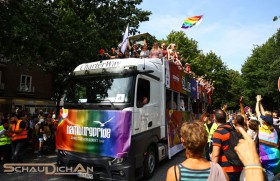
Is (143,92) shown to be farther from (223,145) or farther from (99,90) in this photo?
(223,145)

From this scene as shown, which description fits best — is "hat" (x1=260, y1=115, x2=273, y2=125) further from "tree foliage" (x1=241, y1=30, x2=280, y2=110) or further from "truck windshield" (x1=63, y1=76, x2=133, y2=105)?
"tree foliage" (x1=241, y1=30, x2=280, y2=110)

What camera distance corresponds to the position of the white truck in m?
6.19

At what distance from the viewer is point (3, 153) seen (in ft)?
30.1

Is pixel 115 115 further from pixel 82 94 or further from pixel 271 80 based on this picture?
pixel 271 80

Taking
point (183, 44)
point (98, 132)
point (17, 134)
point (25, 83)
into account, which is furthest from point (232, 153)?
point (183, 44)

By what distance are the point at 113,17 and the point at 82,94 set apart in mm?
14206

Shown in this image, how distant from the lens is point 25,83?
31938mm

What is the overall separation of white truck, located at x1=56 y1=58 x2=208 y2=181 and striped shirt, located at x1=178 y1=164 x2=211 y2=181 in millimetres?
4071

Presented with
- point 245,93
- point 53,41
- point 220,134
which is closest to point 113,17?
point 53,41

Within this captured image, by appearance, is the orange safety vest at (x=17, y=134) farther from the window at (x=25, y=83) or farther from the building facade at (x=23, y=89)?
the window at (x=25, y=83)

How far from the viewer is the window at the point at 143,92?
22.1 feet

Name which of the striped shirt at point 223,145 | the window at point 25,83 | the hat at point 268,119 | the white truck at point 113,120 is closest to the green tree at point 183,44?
the window at point 25,83

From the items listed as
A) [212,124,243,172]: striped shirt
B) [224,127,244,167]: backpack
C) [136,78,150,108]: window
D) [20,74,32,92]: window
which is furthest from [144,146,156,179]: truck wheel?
[20,74,32,92]: window

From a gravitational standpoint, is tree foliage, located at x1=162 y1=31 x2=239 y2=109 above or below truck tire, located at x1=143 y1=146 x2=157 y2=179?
above
